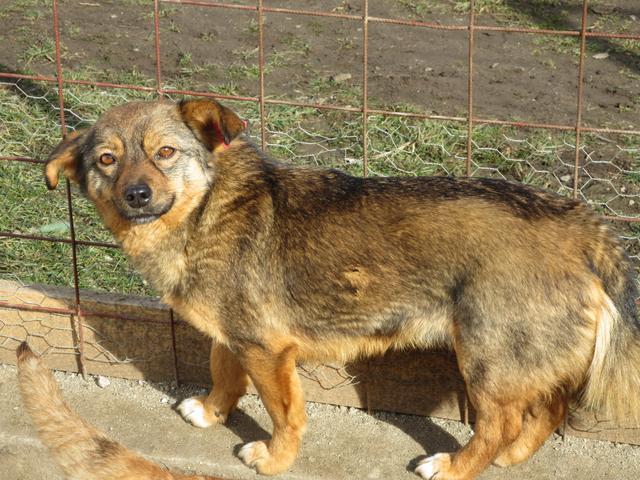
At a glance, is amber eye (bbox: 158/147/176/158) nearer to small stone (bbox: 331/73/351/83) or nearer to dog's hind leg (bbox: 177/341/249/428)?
dog's hind leg (bbox: 177/341/249/428)

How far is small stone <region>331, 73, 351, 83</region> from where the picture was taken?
8.91 m

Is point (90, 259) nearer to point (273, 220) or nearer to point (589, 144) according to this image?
point (273, 220)

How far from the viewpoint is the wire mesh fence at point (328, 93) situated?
663 cm

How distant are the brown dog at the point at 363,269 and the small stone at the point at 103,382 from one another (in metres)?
0.94

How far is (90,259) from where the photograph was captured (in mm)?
6523

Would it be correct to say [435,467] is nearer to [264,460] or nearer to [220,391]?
[264,460]

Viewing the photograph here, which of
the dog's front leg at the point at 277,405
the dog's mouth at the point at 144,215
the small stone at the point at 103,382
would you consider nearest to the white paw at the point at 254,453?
the dog's front leg at the point at 277,405

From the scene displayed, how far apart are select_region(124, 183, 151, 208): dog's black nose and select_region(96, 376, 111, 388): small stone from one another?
1403 millimetres

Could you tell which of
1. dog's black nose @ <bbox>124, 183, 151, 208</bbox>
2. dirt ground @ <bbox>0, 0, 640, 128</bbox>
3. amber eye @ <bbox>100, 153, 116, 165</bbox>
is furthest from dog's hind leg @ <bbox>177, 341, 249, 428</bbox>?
dirt ground @ <bbox>0, 0, 640, 128</bbox>

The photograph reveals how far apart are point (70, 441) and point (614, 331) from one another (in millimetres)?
2235

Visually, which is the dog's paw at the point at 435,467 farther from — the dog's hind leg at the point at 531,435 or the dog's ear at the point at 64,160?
the dog's ear at the point at 64,160

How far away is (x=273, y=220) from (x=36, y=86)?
4643 mm

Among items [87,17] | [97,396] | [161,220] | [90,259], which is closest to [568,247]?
[161,220]

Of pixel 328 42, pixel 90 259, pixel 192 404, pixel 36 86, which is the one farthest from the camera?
pixel 328 42
